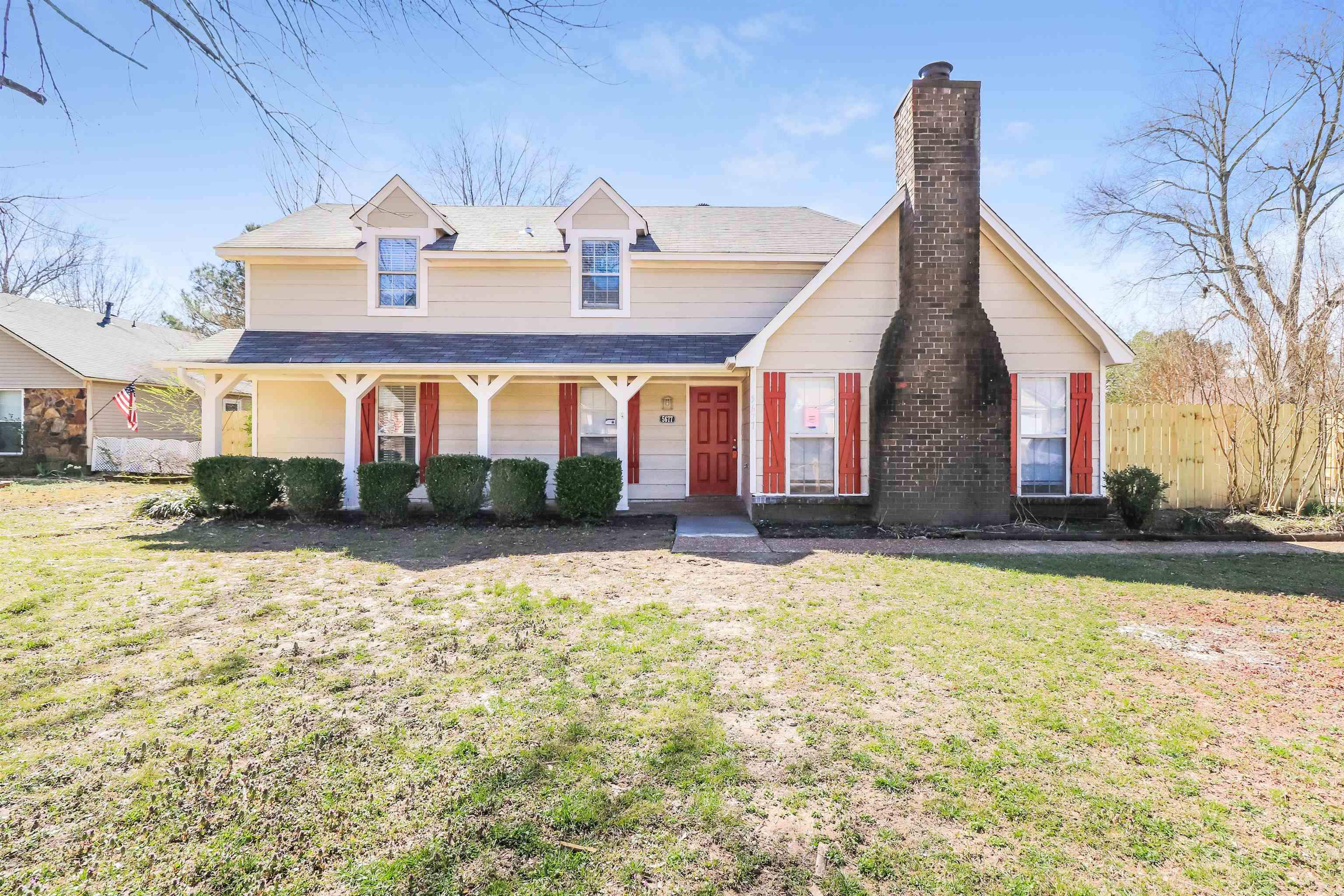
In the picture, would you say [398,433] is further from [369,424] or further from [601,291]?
[601,291]

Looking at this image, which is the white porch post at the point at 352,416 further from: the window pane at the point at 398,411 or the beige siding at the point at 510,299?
the beige siding at the point at 510,299

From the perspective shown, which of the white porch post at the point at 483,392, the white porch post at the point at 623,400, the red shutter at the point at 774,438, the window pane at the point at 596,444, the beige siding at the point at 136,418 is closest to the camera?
the red shutter at the point at 774,438

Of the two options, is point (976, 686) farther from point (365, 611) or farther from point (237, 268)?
point (237, 268)

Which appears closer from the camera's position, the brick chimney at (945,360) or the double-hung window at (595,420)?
the brick chimney at (945,360)

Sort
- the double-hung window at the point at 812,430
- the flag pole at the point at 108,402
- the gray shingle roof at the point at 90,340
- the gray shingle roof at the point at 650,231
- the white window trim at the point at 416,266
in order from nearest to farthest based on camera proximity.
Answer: the double-hung window at the point at 812,430
the white window trim at the point at 416,266
the gray shingle roof at the point at 650,231
the gray shingle roof at the point at 90,340
the flag pole at the point at 108,402

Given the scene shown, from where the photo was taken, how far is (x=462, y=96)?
396 cm

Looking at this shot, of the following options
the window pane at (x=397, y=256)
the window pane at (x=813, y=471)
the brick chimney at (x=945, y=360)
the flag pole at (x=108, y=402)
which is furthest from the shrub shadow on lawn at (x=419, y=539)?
the flag pole at (x=108, y=402)

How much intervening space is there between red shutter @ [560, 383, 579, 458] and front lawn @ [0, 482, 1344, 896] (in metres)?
6.05

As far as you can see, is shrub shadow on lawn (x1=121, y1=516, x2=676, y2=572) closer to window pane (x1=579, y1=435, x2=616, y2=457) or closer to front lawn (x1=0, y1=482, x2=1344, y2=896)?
front lawn (x1=0, y1=482, x2=1344, y2=896)

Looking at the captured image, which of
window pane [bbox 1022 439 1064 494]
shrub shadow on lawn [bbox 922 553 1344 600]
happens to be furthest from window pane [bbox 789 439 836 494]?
window pane [bbox 1022 439 1064 494]

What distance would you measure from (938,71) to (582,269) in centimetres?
692

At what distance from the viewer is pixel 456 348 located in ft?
36.6

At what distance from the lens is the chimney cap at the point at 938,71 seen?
913 cm

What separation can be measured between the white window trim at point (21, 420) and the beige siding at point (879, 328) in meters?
20.9
